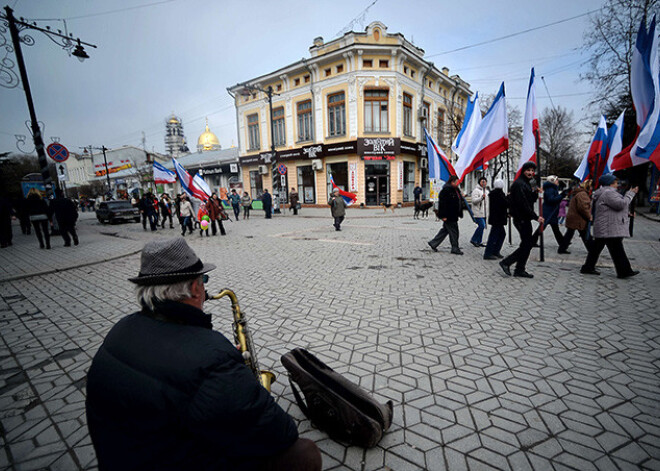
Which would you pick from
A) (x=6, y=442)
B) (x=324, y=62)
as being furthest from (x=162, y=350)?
(x=324, y=62)

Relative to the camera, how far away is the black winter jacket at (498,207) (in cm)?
687

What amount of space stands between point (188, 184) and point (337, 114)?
16794 mm

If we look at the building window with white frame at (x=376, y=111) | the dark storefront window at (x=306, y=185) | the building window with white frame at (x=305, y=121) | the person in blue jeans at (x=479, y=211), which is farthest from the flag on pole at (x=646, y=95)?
the building window with white frame at (x=305, y=121)

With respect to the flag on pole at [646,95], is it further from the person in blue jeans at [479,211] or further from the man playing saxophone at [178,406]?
the man playing saxophone at [178,406]

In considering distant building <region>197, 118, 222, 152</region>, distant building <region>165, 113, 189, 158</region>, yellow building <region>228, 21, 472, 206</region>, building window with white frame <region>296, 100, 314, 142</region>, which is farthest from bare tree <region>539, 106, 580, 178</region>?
distant building <region>165, 113, 189, 158</region>

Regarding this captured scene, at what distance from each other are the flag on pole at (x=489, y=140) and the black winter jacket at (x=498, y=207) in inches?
50.3

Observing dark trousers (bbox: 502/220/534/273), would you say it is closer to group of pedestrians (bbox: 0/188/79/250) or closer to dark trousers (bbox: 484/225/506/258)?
dark trousers (bbox: 484/225/506/258)

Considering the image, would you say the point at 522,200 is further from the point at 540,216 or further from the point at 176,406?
the point at 176,406

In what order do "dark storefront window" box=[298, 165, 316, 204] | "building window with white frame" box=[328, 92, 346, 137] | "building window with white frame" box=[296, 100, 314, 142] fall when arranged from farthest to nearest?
"dark storefront window" box=[298, 165, 316, 204] < "building window with white frame" box=[296, 100, 314, 142] < "building window with white frame" box=[328, 92, 346, 137]

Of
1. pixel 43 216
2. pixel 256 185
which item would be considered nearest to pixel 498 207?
pixel 43 216

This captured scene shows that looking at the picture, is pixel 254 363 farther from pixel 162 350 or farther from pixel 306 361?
pixel 162 350

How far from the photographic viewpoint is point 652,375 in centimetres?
275

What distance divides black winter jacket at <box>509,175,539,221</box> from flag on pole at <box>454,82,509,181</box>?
2.08m

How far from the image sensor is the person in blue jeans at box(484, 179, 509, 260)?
688 centimetres
